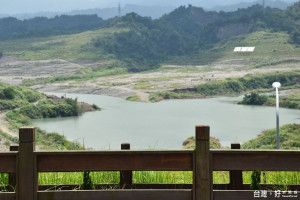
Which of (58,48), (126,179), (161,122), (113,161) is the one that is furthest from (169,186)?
(58,48)

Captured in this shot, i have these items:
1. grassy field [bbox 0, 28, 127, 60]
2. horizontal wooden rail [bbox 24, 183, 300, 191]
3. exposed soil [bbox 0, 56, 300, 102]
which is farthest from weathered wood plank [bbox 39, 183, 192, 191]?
grassy field [bbox 0, 28, 127, 60]

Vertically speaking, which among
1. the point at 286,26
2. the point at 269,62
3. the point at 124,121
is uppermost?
the point at 286,26

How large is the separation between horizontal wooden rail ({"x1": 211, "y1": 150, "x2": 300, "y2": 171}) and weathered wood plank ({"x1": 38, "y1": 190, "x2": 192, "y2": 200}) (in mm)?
457

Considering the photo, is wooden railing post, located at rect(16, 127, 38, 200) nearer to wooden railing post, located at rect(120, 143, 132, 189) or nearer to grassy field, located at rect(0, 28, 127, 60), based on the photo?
wooden railing post, located at rect(120, 143, 132, 189)

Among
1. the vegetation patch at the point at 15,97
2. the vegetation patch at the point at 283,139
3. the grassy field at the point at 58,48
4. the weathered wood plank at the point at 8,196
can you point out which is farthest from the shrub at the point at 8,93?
the weathered wood plank at the point at 8,196

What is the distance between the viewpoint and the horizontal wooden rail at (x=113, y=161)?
625cm

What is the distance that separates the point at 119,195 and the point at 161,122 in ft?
282

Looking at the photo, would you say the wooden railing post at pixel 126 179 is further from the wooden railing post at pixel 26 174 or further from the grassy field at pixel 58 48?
the grassy field at pixel 58 48

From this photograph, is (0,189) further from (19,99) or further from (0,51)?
(0,51)

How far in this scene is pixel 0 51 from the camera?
173m

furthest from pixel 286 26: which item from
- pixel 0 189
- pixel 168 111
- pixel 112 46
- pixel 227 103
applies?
pixel 0 189

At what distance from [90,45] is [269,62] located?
2271 inches

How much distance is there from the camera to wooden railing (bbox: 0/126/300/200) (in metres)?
6.21

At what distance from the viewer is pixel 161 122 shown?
92.2 m
